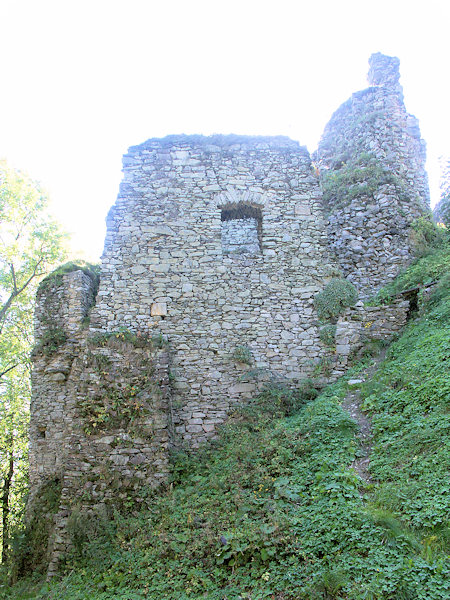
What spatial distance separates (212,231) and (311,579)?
716 cm

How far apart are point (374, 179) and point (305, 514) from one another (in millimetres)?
9735

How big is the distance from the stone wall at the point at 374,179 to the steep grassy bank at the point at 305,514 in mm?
3421

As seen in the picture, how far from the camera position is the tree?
14805mm

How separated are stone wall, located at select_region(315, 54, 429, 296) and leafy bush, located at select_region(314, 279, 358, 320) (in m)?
1.79

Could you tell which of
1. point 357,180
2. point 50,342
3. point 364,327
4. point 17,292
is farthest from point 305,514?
point 17,292

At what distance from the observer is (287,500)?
18.5 feet

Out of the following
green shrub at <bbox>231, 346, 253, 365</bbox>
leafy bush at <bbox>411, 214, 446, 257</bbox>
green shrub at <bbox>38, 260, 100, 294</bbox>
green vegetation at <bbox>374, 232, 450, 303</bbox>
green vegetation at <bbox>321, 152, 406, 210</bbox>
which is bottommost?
green shrub at <bbox>231, 346, 253, 365</bbox>

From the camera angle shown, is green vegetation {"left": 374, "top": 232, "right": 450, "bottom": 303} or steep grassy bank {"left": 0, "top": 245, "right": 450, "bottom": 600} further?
green vegetation {"left": 374, "top": 232, "right": 450, "bottom": 303}

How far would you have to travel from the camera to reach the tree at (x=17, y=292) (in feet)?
48.6

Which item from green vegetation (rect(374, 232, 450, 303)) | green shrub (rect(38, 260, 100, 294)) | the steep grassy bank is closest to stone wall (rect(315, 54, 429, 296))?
green vegetation (rect(374, 232, 450, 303))

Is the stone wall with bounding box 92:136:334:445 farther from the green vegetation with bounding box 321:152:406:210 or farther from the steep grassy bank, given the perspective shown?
the green vegetation with bounding box 321:152:406:210

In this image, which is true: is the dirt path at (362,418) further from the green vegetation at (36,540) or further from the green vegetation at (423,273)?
the green vegetation at (36,540)

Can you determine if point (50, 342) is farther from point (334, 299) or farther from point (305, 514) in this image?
point (305, 514)

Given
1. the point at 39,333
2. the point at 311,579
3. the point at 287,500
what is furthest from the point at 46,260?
→ the point at 311,579
